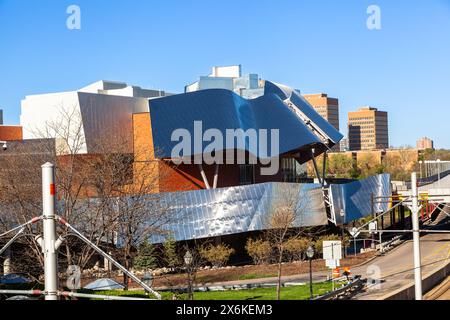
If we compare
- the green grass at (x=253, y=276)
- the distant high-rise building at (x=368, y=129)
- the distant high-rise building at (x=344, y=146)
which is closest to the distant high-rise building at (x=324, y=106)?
the distant high-rise building at (x=368, y=129)

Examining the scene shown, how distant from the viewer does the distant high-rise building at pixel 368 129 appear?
A: 48719 millimetres

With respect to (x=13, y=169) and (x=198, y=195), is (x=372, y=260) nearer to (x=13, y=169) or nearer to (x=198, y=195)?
(x=198, y=195)

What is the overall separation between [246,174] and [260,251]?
774cm

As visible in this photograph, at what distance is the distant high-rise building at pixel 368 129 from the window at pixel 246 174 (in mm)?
14628

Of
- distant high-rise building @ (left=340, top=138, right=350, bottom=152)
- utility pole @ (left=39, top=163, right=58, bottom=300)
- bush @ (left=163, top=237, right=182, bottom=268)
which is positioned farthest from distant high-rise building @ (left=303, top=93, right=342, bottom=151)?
utility pole @ (left=39, top=163, right=58, bottom=300)

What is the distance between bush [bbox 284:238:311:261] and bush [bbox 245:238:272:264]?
749 mm

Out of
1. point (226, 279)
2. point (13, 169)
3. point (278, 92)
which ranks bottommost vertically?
point (226, 279)

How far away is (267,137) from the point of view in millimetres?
33062

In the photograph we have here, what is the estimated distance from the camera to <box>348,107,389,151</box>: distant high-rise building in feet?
160

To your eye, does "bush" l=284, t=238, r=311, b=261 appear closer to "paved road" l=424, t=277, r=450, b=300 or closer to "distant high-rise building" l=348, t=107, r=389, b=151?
"paved road" l=424, t=277, r=450, b=300

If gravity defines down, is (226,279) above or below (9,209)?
below
